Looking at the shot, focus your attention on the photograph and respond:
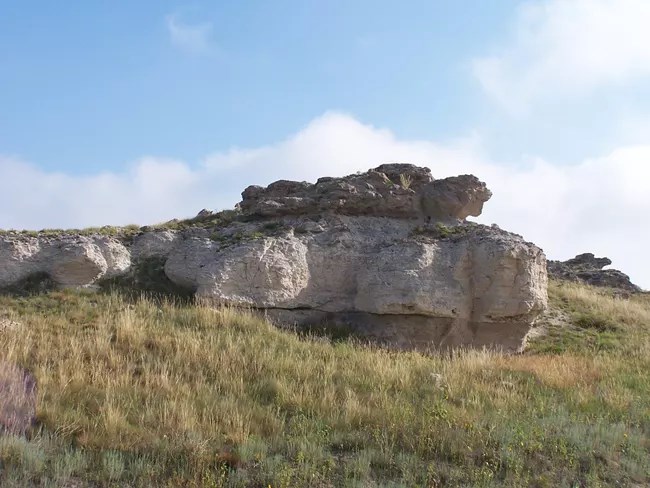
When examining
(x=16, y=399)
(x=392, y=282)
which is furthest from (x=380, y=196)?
(x=16, y=399)

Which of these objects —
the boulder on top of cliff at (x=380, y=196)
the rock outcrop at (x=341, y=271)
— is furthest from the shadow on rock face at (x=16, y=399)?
the boulder on top of cliff at (x=380, y=196)

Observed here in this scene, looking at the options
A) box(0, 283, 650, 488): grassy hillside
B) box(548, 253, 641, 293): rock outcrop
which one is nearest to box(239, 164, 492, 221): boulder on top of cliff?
box(0, 283, 650, 488): grassy hillside

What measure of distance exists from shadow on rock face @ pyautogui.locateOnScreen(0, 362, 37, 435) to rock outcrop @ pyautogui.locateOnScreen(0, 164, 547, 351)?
5314mm

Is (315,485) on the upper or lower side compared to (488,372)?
lower

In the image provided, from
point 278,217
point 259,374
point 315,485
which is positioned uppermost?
point 278,217

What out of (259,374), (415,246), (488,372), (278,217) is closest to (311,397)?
(259,374)

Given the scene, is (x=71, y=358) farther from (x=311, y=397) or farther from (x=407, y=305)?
(x=407, y=305)

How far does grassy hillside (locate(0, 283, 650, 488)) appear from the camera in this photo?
665 centimetres

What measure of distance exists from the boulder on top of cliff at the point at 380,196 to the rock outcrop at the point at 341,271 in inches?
12.0

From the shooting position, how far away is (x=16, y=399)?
7859 millimetres

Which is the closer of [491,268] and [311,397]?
[311,397]

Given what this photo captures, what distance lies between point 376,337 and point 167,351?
522 centimetres

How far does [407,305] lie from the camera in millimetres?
13938

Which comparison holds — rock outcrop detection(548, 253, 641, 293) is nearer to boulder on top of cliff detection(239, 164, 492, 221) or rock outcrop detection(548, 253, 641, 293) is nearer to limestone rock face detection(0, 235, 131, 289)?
boulder on top of cliff detection(239, 164, 492, 221)
